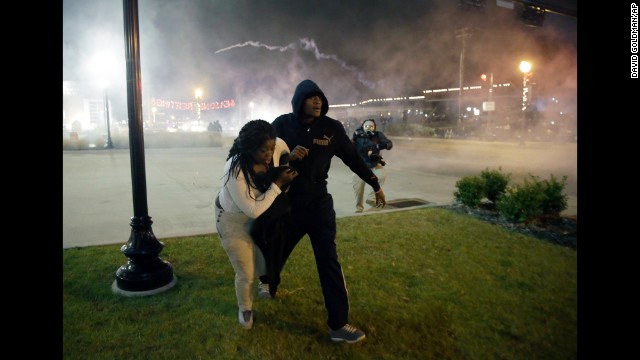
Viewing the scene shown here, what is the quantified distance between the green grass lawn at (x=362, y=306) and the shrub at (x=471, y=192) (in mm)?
1724

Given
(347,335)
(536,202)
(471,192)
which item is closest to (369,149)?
(471,192)

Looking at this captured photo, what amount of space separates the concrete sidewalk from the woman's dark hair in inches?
121

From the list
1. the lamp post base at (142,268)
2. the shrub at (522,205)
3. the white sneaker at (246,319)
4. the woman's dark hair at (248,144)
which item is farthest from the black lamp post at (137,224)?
the shrub at (522,205)

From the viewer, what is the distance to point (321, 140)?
323cm

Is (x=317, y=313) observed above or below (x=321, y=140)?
below

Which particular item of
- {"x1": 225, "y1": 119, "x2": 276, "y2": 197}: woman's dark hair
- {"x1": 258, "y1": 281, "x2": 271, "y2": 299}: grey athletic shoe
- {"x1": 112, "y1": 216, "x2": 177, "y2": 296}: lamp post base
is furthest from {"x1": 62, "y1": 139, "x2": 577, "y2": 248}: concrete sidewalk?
{"x1": 225, "y1": 119, "x2": 276, "y2": 197}: woman's dark hair

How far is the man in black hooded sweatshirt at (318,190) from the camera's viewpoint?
310 centimetres

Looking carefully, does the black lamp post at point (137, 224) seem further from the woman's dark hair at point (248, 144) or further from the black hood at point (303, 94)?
the black hood at point (303, 94)

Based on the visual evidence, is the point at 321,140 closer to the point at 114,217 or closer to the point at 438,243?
the point at 438,243

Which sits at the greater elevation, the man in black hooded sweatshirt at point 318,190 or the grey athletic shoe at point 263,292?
the man in black hooded sweatshirt at point 318,190

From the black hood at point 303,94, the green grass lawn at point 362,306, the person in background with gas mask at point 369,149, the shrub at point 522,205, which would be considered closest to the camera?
the green grass lawn at point 362,306
